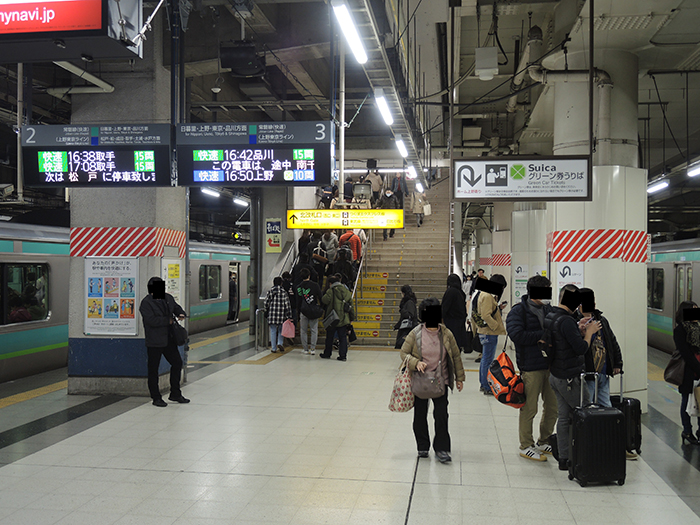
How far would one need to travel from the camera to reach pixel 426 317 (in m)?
4.99

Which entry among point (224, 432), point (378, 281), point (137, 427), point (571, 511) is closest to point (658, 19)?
point (571, 511)

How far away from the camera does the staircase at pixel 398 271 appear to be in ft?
42.7

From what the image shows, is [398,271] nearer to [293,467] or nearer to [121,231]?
[121,231]

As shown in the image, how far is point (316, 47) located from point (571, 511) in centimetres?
645

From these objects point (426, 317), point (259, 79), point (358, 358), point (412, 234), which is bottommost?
point (358, 358)

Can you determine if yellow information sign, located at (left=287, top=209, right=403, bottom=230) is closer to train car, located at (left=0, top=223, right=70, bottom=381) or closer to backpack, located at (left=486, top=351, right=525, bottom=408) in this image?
train car, located at (left=0, top=223, right=70, bottom=381)

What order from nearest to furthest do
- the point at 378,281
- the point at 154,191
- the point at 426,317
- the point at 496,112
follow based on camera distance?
the point at 426,317 → the point at 154,191 → the point at 496,112 → the point at 378,281

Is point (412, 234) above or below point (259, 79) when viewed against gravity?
below

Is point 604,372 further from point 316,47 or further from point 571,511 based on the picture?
point 316,47

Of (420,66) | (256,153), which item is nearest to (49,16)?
(256,153)

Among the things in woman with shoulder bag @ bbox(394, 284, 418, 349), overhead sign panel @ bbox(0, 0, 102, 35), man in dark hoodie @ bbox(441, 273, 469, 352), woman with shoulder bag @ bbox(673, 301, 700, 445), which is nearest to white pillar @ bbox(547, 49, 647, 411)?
woman with shoulder bag @ bbox(673, 301, 700, 445)

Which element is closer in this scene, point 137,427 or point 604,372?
point 604,372

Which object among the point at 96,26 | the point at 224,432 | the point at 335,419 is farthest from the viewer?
the point at 335,419

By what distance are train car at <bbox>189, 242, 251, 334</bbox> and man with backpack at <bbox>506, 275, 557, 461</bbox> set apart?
10882 mm
